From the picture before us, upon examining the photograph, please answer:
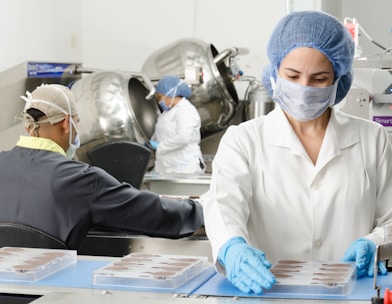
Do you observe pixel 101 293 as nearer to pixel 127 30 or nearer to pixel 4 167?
pixel 4 167

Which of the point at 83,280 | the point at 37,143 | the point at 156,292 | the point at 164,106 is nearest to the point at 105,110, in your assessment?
the point at 164,106

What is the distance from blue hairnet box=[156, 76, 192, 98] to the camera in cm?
480

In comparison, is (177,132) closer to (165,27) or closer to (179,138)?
(179,138)

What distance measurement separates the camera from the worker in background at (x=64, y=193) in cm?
210

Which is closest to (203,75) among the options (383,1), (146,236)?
(383,1)

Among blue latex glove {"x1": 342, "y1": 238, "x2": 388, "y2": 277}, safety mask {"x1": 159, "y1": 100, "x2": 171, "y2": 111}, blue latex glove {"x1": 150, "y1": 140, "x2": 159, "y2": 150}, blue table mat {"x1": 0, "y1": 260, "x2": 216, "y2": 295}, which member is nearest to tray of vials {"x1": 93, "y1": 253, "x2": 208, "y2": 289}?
blue table mat {"x1": 0, "y1": 260, "x2": 216, "y2": 295}

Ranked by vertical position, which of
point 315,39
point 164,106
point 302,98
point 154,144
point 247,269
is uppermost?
point 315,39

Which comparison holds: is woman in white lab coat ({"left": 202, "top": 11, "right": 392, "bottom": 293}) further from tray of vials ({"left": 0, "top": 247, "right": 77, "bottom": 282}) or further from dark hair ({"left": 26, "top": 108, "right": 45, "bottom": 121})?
dark hair ({"left": 26, "top": 108, "right": 45, "bottom": 121})

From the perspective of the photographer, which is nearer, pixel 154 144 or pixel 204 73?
pixel 154 144

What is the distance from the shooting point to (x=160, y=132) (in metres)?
4.81

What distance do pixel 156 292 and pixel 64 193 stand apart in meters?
0.82

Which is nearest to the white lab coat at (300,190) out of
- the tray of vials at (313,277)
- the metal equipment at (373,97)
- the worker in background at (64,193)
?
the tray of vials at (313,277)

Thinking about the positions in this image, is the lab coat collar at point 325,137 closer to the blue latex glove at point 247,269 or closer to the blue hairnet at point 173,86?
the blue latex glove at point 247,269

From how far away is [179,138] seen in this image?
4.73 meters
